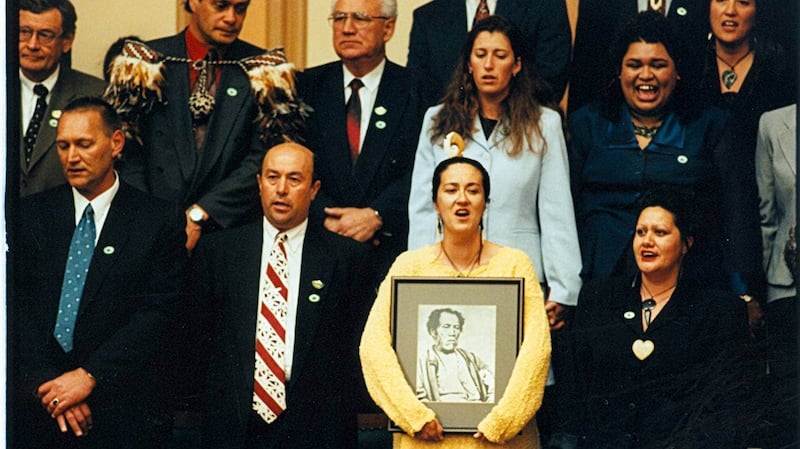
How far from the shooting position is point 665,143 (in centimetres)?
1073

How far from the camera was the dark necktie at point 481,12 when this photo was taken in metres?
10.9

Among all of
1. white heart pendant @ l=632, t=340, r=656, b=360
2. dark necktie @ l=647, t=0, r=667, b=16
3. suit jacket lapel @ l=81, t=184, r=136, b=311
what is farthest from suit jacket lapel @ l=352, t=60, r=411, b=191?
white heart pendant @ l=632, t=340, r=656, b=360

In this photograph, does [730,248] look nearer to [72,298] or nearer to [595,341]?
[595,341]

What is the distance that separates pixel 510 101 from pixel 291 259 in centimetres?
137

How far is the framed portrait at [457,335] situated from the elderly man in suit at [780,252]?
1.39m

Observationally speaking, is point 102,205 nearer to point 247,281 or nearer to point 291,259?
point 247,281

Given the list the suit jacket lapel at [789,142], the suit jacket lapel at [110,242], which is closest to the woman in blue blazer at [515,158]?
the suit jacket lapel at [789,142]

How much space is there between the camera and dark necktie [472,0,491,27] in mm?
10891

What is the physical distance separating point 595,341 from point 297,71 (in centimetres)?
210

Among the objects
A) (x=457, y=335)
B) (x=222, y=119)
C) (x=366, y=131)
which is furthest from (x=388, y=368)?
(x=222, y=119)

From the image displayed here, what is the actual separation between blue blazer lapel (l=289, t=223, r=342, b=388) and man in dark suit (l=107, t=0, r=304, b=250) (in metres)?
0.41

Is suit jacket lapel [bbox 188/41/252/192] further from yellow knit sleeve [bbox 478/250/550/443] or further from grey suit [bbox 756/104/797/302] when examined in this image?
grey suit [bbox 756/104/797/302]

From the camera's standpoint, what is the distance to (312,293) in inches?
418

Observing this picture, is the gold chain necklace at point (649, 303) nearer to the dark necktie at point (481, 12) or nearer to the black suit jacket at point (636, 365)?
the black suit jacket at point (636, 365)
